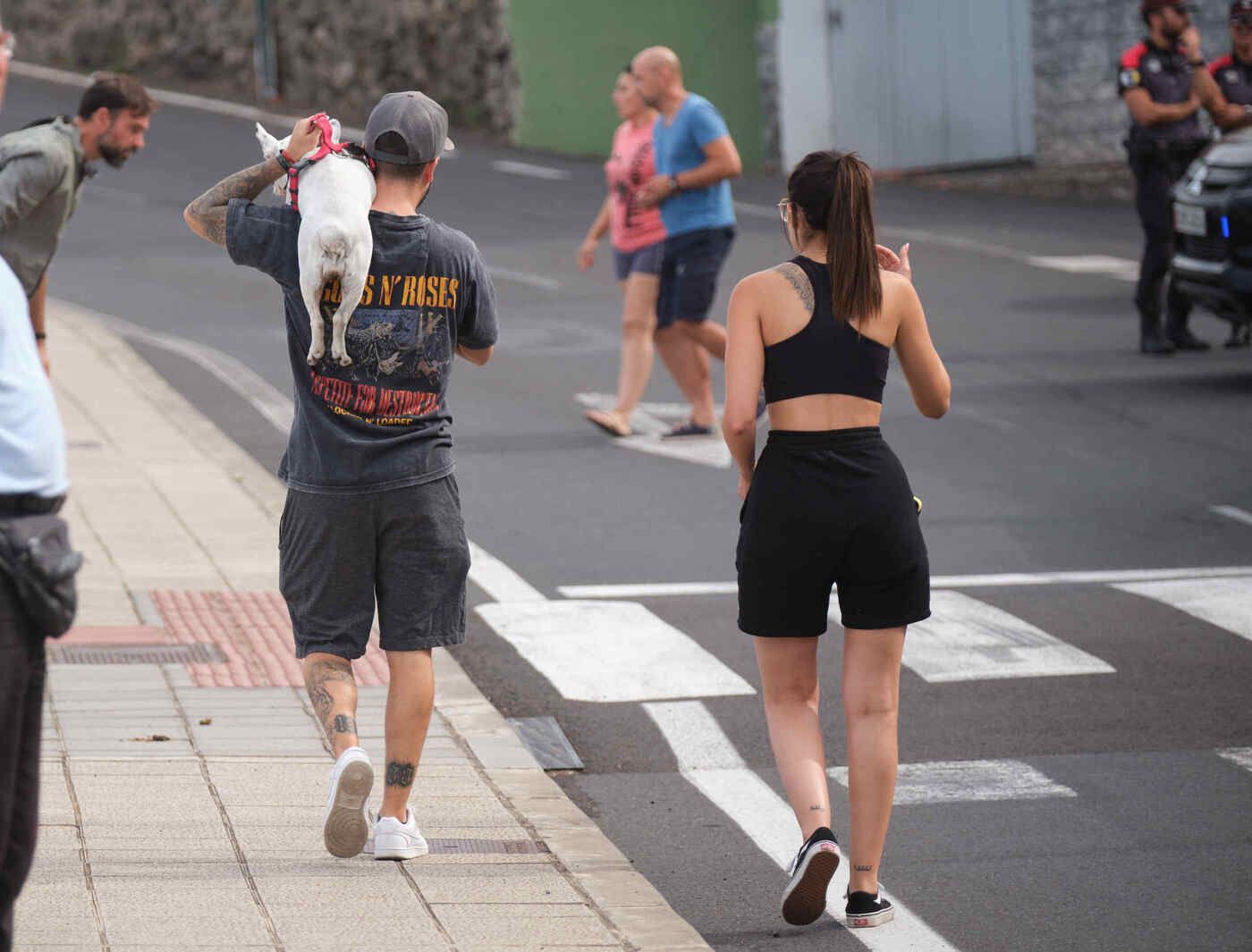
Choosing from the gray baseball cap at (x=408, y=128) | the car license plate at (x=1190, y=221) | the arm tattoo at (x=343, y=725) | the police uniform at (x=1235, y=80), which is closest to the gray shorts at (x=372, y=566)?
the arm tattoo at (x=343, y=725)

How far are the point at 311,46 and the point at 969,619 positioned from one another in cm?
2837

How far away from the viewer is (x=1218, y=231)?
43.1 ft

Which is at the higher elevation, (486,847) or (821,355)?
(821,355)

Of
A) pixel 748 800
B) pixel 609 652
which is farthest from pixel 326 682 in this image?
pixel 609 652

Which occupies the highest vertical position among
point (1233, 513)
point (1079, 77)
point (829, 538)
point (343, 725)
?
point (829, 538)

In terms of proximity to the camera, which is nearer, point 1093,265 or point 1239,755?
point 1239,755

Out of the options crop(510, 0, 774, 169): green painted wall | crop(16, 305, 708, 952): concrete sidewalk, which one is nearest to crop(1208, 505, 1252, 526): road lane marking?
crop(16, 305, 708, 952): concrete sidewalk

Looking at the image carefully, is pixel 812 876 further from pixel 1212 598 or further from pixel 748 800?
pixel 1212 598

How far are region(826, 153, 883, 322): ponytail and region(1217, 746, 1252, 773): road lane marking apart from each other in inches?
87.7

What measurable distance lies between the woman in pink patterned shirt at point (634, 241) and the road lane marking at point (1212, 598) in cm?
398

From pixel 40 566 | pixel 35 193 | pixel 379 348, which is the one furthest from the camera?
pixel 35 193

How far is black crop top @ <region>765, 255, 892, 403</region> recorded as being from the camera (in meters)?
4.89

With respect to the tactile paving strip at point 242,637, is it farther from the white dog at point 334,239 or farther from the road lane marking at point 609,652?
the white dog at point 334,239

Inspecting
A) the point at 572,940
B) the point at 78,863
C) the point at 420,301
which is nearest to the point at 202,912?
the point at 78,863
